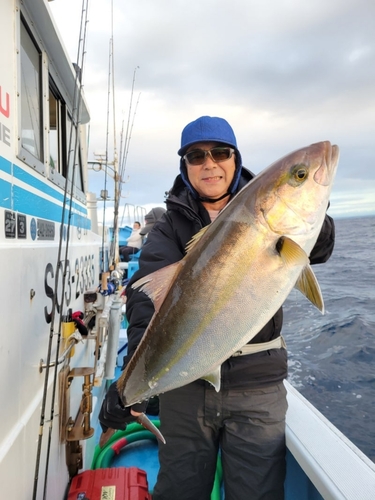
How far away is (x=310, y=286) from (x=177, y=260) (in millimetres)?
919

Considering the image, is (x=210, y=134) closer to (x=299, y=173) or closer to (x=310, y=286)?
(x=299, y=173)

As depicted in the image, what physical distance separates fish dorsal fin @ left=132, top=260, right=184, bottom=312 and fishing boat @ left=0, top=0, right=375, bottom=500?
65 cm

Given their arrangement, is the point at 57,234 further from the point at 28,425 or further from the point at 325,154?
the point at 325,154

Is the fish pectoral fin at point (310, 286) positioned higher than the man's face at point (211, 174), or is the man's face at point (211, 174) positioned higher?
the man's face at point (211, 174)

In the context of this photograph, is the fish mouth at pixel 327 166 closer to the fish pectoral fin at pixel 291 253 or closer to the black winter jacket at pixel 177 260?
the fish pectoral fin at pixel 291 253

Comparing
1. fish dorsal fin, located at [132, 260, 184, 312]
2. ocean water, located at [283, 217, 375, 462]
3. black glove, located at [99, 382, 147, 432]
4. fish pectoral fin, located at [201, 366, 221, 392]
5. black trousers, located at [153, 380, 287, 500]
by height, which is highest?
fish dorsal fin, located at [132, 260, 184, 312]

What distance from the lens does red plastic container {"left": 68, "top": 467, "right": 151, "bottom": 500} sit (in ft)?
8.52

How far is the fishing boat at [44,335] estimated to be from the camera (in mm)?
1854

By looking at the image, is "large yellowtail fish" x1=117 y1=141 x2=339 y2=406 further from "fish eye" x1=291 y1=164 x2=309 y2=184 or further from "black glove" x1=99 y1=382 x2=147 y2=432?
"black glove" x1=99 y1=382 x2=147 y2=432

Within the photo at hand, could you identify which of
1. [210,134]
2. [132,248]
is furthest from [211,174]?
[132,248]

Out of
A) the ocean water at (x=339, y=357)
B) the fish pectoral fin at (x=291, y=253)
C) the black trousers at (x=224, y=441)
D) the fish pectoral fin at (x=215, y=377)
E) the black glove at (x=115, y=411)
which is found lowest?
the ocean water at (x=339, y=357)

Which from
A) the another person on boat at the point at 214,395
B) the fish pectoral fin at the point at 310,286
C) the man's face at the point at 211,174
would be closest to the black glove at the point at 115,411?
the another person on boat at the point at 214,395

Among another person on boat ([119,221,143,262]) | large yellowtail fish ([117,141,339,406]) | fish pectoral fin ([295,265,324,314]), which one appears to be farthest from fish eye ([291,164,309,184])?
another person on boat ([119,221,143,262])

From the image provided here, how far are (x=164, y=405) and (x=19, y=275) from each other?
4.05 ft
